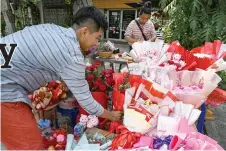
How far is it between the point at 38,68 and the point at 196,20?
3.99 metres

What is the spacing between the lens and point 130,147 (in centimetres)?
150

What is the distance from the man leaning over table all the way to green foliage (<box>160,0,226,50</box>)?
354 cm

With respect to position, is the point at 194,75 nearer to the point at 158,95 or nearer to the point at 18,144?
the point at 158,95

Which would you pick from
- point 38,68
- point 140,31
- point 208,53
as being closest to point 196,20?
point 140,31

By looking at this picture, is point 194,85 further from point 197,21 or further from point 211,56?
point 197,21

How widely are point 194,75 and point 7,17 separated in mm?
6275

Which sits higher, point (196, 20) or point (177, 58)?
point (196, 20)

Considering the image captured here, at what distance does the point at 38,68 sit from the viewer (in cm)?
155

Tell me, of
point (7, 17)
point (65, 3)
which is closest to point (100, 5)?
point (65, 3)

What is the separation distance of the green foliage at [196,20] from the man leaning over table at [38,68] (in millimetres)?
3538

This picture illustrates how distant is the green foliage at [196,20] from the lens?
4.53 metres

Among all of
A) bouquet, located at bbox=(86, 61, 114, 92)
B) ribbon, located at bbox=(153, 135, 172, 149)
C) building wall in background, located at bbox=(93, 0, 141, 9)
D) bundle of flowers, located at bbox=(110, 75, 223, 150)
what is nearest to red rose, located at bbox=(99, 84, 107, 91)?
bouquet, located at bbox=(86, 61, 114, 92)

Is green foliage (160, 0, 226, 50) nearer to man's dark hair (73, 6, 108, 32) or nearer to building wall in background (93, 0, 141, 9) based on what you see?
man's dark hair (73, 6, 108, 32)

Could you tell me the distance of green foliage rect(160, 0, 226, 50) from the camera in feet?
14.9
